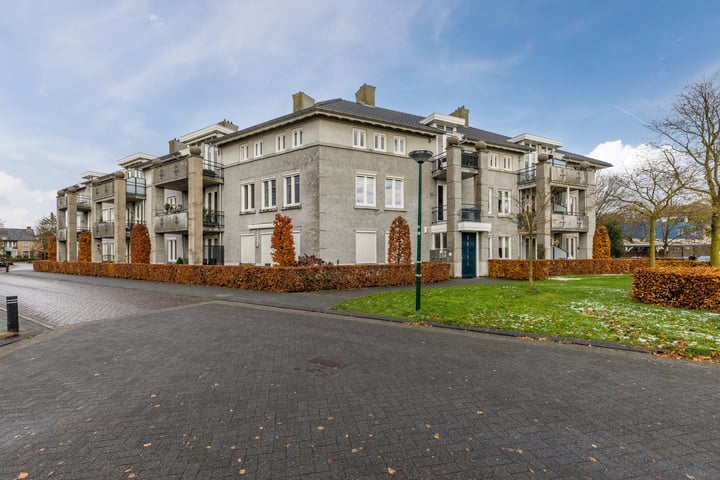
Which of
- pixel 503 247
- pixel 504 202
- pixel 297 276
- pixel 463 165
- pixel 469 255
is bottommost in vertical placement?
pixel 297 276

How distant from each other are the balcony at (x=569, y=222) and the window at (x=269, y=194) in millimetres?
20623

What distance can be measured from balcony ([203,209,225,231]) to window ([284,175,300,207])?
6311 millimetres

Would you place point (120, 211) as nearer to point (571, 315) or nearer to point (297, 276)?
point (297, 276)

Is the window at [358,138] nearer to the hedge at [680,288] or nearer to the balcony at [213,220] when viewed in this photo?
the balcony at [213,220]

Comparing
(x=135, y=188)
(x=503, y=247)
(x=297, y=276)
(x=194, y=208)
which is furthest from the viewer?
(x=135, y=188)

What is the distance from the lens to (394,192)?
21266 millimetres

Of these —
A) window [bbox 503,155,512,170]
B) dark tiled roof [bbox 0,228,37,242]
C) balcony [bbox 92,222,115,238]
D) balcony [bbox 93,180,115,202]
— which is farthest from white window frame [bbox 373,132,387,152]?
dark tiled roof [bbox 0,228,37,242]

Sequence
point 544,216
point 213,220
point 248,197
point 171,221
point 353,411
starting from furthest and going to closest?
point 213,220 → point 171,221 → point 544,216 → point 248,197 → point 353,411

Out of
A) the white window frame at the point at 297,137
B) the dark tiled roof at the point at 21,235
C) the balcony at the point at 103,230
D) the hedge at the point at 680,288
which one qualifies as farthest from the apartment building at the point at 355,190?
the dark tiled roof at the point at 21,235

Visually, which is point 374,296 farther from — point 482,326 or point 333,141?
point 333,141

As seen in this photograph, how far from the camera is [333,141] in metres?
19.3

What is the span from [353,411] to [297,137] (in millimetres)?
18574

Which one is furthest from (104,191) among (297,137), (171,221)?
(297,137)

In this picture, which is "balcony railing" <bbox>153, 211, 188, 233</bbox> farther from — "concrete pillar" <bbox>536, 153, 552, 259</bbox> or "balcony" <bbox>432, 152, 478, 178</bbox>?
"concrete pillar" <bbox>536, 153, 552, 259</bbox>
